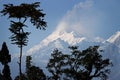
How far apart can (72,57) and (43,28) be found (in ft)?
87.7

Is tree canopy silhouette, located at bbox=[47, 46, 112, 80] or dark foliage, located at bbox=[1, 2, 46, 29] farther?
tree canopy silhouette, located at bbox=[47, 46, 112, 80]

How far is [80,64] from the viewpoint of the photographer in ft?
273

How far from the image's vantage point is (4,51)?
4579 inches

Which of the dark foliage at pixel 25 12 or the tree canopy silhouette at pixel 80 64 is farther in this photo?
the tree canopy silhouette at pixel 80 64

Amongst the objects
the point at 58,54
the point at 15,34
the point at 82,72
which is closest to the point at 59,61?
the point at 58,54

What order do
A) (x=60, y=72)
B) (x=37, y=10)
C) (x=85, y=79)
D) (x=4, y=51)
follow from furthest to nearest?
(x=4, y=51)
(x=60, y=72)
(x=85, y=79)
(x=37, y=10)

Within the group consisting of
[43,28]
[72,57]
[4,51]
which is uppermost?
[4,51]

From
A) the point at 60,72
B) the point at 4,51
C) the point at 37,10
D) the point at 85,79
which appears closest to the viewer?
the point at 37,10

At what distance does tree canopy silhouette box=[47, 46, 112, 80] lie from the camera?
82062 mm

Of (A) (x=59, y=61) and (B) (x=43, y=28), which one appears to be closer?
(B) (x=43, y=28)

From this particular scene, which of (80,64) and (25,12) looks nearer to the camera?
(25,12)

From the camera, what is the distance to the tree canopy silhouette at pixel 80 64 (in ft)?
269

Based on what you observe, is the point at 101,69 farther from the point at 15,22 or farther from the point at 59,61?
Answer: the point at 15,22

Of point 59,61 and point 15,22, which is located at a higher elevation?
point 59,61
